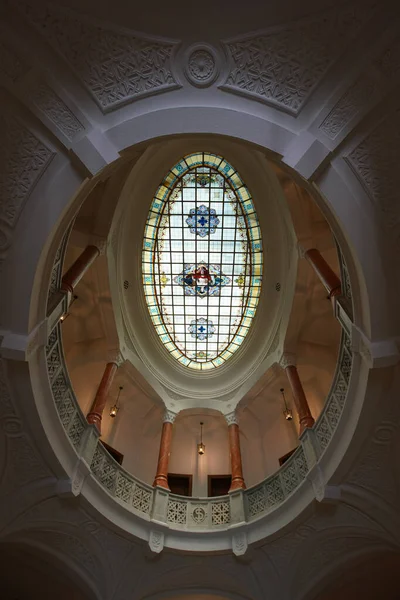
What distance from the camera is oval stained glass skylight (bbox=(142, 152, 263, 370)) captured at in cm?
1277

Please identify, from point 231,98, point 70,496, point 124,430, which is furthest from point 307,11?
point 124,430

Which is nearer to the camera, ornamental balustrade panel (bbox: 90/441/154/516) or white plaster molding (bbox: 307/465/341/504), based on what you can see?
white plaster molding (bbox: 307/465/341/504)

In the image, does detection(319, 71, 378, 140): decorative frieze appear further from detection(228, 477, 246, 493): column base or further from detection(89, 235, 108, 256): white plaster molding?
detection(228, 477, 246, 493): column base

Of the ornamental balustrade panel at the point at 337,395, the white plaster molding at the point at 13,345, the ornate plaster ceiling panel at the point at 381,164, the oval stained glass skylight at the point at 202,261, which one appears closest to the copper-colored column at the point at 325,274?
the ornamental balustrade panel at the point at 337,395

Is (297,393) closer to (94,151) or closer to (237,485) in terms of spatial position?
(237,485)

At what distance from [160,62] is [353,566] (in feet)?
28.6

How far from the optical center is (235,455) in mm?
10781

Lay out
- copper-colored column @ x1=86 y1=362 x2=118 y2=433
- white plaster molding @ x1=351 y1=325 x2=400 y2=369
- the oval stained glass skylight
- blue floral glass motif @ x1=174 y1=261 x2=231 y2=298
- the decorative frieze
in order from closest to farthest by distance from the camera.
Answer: the decorative frieze, white plaster molding @ x1=351 y1=325 x2=400 y2=369, copper-colored column @ x1=86 y1=362 x2=118 y2=433, the oval stained glass skylight, blue floral glass motif @ x1=174 y1=261 x2=231 y2=298

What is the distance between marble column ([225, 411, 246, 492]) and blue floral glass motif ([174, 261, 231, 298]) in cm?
390

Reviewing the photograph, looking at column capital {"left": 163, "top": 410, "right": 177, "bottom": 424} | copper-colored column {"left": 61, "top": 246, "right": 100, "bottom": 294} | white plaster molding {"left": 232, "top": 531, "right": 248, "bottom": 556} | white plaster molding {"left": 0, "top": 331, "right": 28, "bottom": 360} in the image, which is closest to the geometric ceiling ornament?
white plaster molding {"left": 0, "top": 331, "right": 28, "bottom": 360}

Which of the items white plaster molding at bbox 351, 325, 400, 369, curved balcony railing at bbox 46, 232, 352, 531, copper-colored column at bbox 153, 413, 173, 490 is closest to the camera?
white plaster molding at bbox 351, 325, 400, 369

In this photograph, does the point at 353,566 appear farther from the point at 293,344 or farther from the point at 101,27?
the point at 101,27

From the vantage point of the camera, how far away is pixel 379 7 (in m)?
4.69

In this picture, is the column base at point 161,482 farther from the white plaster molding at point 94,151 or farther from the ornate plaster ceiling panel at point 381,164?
the ornate plaster ceiling panel at point 381,164
